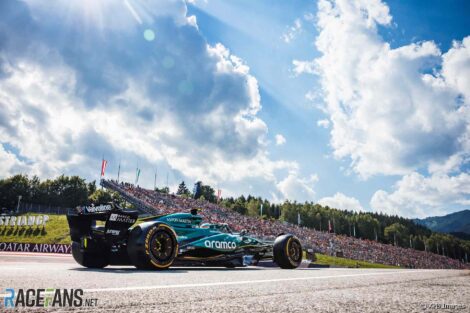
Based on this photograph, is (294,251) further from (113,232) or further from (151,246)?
(113,232)

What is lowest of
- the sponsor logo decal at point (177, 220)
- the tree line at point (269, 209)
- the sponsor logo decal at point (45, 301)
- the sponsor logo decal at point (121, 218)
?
the sponsor logo decal at point (45, 301)

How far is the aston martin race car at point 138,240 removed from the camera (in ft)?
24.8

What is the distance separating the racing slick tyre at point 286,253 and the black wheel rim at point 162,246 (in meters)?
4.37

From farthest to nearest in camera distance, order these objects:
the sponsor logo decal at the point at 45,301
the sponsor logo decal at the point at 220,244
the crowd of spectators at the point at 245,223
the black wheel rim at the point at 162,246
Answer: the crowd of spectators at the point at 245,223 → the sponsor logo decal at the point at 220,244 → the black wheel rim at the point at 162,246 → the sponsor logo decal at the point at 45,301

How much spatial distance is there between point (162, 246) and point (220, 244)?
269cm

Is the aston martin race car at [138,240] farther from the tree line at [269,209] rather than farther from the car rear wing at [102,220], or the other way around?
the tree line at [269,209]

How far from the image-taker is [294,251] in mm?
11555

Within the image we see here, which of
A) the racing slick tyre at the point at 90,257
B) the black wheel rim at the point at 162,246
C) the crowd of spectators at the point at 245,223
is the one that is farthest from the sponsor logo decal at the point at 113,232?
the crowd of spectators at the point at 245,223

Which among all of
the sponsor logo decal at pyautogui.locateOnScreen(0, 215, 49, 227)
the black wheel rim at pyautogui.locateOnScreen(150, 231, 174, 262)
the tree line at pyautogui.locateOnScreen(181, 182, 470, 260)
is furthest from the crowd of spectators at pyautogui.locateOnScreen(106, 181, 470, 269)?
the tree line at pyautogui.locateOnScreen(181, 182, 470, 260)

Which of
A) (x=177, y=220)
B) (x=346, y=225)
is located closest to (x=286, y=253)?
(x=177, y=220)

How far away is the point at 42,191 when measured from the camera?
10494cm

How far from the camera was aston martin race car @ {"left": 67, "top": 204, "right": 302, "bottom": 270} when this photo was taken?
755cm

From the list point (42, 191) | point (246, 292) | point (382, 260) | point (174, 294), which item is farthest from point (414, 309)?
point (42, 191)

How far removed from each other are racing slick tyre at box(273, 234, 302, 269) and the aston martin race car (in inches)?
71.1
